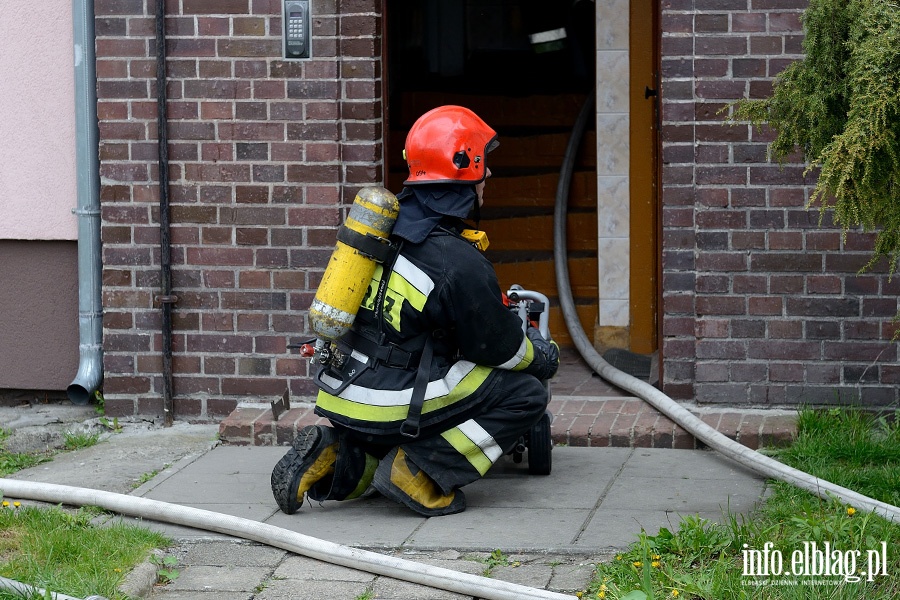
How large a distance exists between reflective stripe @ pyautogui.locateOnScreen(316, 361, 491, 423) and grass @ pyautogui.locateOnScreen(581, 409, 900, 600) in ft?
3.13

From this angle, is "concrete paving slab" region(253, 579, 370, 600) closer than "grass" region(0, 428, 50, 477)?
Yes

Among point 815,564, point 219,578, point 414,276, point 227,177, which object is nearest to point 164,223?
point 227,177

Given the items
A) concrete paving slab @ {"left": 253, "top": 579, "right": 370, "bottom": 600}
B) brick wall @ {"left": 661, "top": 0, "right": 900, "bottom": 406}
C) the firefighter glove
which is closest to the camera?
concrete paving slab @ {"left": 253, "top": 579, "right": 370, "bottom": 600}

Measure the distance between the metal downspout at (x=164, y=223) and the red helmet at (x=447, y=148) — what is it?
1949 mm

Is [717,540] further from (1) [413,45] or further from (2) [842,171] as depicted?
(1) [413,45]

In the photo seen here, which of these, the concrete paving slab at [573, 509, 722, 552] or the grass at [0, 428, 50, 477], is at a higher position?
the grass at [0, 428, 50, 477]

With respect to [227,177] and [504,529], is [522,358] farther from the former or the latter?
[227,177]

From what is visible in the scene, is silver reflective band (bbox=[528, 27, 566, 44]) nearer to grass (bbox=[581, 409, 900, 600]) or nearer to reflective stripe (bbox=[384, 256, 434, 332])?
reflective stripe (bbox=[384, 256, 434, 332])

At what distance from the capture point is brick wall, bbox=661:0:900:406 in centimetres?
609

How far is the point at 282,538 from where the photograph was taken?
15.3 ft

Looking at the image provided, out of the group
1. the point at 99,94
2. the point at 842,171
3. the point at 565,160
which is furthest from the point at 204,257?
the point at 842,171

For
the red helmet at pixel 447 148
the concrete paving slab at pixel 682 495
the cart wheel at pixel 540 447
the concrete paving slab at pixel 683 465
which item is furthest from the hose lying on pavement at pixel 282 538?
the concrete paving slab at pixel 683 465

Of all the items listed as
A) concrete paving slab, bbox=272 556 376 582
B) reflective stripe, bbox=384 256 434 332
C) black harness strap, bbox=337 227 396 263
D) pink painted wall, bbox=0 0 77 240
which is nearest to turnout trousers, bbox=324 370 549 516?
reflective stripe, bbox=384 256 434 332

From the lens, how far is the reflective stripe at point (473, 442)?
5078 mm
